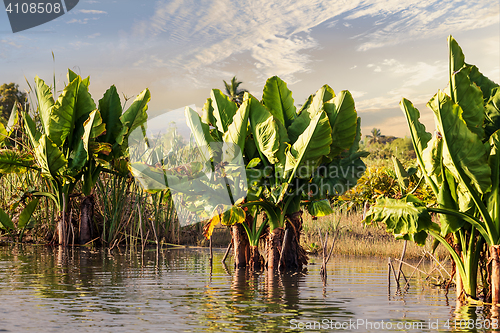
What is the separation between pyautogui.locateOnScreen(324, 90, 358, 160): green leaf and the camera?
25.2 ft

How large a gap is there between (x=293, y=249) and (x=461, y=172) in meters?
4.01

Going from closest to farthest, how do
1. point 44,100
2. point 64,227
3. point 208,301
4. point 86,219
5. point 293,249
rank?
1. point 208,301
2. point 293,249
3. point 64,227
4. point 44,100
5. point 86,219

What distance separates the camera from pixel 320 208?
856cm

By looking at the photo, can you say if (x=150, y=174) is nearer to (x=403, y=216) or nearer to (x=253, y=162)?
(x=253, y=162)

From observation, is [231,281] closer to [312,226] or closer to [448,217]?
[448,217]

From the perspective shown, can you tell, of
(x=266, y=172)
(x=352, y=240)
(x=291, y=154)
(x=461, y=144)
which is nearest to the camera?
(x=461, y=144)

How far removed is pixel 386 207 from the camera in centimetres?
509

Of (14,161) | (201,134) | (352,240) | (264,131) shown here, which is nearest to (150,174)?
(201,134)

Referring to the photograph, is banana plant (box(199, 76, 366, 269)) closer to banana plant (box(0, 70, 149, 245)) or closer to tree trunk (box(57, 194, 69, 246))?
banana plant (box(0, 70, 149, 245))

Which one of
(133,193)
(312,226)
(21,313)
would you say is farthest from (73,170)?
(21,313)

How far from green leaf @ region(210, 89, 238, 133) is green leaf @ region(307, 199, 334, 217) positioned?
2098mm

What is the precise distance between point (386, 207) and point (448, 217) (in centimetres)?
67

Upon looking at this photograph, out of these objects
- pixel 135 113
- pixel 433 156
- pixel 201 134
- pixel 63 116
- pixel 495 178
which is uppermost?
pixel 135 113
